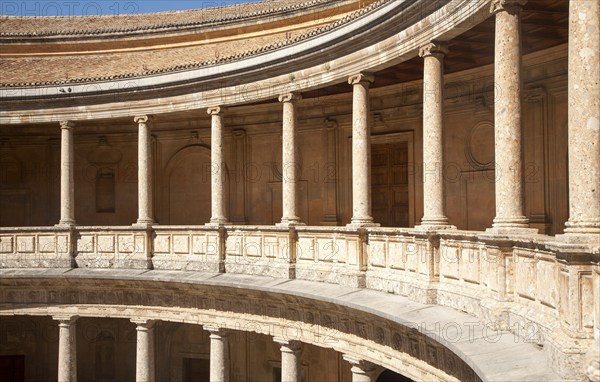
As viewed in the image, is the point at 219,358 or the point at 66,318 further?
the point at 66,318

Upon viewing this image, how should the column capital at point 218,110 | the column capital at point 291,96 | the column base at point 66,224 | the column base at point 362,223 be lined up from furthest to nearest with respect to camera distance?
the column base at point 66,224 → the column capital at point 218,110 → the column capital at point 291,96 → the column base at point 362,223

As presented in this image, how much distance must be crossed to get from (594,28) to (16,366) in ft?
81.1

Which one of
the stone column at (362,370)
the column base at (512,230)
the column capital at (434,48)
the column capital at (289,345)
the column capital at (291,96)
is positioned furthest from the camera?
A: the column capital at (291,96)

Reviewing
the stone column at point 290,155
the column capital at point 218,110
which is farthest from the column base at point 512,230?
the column capital at point 218,110

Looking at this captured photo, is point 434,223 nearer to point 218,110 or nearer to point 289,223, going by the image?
point 289,223

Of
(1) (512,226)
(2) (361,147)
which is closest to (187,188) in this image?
(2) (361,147)

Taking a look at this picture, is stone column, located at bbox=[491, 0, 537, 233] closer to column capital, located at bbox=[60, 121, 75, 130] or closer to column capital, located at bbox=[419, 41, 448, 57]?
column capital, located at bbox=[419, 41, 448, 57]

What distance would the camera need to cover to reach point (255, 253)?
19.2 meters

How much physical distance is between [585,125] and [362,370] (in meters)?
8.04

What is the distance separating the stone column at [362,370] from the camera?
1455 centimetres

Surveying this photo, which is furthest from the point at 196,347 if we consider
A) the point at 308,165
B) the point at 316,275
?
the point at 316,275

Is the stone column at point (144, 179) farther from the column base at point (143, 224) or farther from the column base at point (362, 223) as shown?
the column base at point (362, 223)

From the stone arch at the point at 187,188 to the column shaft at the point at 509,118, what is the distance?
53.1 ft

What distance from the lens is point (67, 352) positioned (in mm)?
21219
